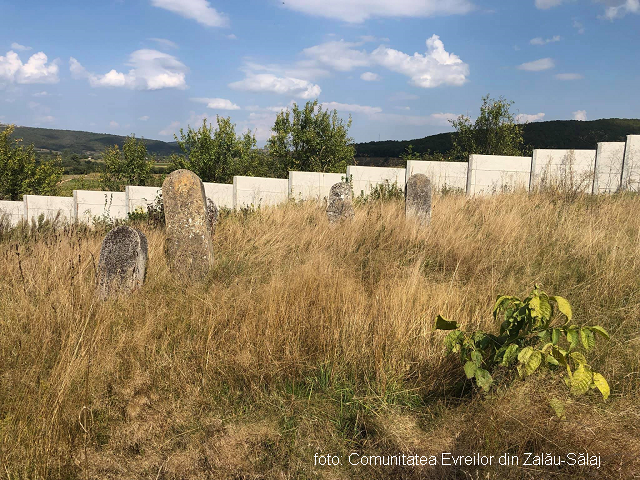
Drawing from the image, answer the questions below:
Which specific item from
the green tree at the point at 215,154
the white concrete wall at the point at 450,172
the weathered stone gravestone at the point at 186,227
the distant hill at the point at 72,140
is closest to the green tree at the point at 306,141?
the green tree at the point at 215,154

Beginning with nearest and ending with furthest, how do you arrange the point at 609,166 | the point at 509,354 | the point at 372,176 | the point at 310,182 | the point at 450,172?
the point at 509,354 < the point at 609,166 < the point at 450,172 < the point at 372,176 < the point at 310,182

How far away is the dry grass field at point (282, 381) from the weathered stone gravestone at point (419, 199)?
10.5 feet

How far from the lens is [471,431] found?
87.3 inches

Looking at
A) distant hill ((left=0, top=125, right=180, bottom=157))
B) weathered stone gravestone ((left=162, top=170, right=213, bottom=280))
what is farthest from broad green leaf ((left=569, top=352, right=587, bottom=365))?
distant hill ((left=0, top=125, right=180, bottom=157))

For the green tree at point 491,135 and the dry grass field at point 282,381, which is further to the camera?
the green tree at point 491,135

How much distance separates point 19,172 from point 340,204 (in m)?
25.8

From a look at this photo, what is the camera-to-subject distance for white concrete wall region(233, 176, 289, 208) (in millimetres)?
14727

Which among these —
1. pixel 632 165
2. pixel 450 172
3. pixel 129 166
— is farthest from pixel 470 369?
pixel 129 166

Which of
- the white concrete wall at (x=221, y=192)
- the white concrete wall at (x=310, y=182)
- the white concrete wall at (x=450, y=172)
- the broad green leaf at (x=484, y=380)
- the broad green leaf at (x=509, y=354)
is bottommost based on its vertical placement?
the broad green leaf at (x=484, y=380)

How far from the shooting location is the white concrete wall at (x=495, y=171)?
13.5m

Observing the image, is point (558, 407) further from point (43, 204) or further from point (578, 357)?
point (43, 204)

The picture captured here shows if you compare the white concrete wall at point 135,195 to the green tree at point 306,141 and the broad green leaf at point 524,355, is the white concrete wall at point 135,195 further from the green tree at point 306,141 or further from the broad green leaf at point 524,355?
the broad green leaf at point 524,355

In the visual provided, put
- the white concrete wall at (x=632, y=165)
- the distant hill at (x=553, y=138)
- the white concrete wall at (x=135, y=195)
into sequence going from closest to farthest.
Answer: the white concrete wall at (x=632, y=165) → the white concrete wall at (x=135, y=195) → the distant hill at (x=553, y=138)

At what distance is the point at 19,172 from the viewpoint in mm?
25109
